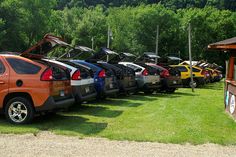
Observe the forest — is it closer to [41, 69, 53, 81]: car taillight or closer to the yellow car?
the yellow car

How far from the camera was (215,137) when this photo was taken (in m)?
8.45

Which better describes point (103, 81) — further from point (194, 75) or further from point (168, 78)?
point (194, 75)

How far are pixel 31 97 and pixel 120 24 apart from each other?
180ft

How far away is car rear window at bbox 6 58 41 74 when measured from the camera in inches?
371

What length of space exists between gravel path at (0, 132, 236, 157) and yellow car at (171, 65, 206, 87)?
1929 centimetres

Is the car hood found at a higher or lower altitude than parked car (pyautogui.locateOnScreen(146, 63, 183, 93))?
higher

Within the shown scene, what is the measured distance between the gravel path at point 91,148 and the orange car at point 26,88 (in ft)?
4.19

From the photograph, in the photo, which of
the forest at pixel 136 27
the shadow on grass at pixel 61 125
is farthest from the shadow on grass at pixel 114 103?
the forest at pixel 136 27

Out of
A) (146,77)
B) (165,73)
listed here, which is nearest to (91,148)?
(146,77)

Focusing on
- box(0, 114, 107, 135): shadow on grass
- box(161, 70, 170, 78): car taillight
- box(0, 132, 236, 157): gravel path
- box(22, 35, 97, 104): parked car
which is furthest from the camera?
box(161, 70, 170, 78): car taillight

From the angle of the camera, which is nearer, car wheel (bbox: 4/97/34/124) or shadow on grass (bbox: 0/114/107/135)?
shadow on grass (bbox: 0/114/107/135)

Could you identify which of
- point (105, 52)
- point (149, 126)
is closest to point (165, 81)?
point (105, 52)

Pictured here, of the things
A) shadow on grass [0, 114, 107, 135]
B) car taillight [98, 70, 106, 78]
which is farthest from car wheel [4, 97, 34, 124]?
car taillight [98, 70, 106, 78]

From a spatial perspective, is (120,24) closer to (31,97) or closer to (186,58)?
(186,58)
